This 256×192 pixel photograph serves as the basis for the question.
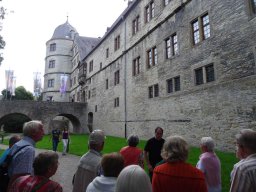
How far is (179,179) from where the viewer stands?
2334 mm

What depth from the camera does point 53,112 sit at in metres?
30.3

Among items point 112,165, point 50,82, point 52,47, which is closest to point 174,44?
point 112,165

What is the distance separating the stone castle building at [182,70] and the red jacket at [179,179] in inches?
344

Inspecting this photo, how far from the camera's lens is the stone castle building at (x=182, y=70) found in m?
10.8

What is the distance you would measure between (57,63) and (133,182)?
46702 mm

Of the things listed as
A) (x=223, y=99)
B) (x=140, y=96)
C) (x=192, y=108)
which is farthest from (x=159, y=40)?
(x=223, y=99)

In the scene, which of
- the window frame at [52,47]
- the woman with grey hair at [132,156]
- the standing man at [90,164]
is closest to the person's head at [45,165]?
the standing man at [90,164]

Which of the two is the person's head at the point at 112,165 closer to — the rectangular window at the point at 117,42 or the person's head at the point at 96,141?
the person's head at the point at 96,141

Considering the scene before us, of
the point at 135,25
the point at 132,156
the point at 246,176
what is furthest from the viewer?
the point at 135,25

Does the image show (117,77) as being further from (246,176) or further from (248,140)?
(246,176)

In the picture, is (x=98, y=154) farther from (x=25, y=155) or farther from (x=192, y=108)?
(x=192, y=108)

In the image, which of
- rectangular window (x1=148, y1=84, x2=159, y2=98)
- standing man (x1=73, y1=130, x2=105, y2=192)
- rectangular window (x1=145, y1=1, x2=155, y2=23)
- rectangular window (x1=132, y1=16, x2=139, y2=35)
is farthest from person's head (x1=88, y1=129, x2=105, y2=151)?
rectangular window (x1=132, y1=16, x2=139, y2=35)

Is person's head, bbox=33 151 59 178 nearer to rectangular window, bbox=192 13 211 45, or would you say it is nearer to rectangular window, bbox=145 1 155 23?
rectangular window, bbox=192 13 211 45

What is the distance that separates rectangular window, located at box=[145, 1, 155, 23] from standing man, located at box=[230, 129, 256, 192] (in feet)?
56.5
